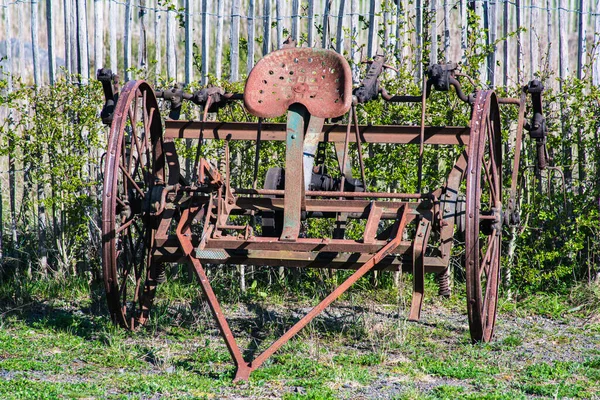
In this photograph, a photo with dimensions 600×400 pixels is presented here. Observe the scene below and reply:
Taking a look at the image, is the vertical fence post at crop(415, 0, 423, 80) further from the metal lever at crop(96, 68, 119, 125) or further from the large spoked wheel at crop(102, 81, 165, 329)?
the metal lever at crop(96, 68, 119, 125)

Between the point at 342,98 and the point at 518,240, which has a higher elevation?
the point at 342,98

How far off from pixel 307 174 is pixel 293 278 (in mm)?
1849

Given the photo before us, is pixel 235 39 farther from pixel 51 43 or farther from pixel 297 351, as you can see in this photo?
pixel 297 351

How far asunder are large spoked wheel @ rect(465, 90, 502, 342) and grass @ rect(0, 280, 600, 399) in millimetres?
303

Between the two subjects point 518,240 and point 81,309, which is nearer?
point 81,309

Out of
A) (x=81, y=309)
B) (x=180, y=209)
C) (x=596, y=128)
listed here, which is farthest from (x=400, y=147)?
(x=81, y=309)

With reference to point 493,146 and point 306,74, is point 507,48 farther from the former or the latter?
point 306,74

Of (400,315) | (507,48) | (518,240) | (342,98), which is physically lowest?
(400,315)

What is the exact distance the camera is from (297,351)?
5.41 metres

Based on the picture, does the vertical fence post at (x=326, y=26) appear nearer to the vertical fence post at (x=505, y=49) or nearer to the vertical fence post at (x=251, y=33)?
the vertical fence post at (x=251, y=33)

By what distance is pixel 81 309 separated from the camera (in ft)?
21.9

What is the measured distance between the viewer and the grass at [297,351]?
462 cm

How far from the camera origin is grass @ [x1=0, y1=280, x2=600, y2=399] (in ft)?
15.2

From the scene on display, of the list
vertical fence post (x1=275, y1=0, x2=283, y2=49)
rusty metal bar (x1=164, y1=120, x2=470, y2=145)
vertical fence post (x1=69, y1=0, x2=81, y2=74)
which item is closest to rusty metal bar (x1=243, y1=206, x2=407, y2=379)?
rusty metal bar (x1=164, y1=120, x2=470, y2=145)
